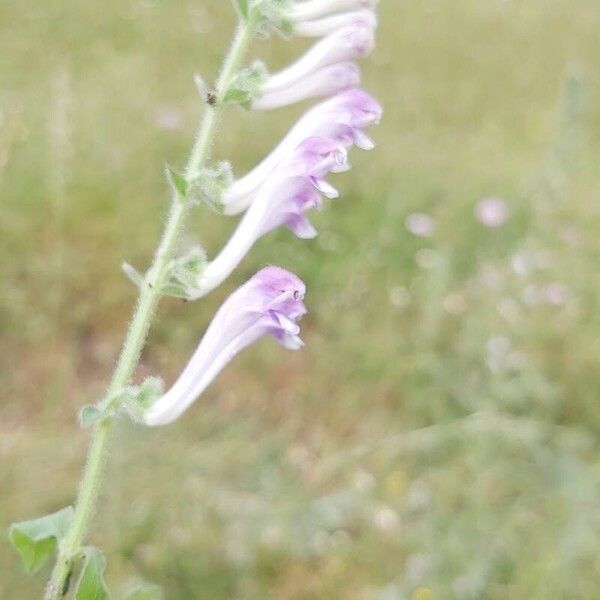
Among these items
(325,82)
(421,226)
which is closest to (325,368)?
(421,226)

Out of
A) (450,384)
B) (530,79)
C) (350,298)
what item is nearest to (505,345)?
(450,384)

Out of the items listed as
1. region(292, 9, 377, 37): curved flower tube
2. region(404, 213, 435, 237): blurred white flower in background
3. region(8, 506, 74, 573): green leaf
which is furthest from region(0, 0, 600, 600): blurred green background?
region(292, 9, 377, 37): curved flower tube

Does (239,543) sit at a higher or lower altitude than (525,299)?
lower

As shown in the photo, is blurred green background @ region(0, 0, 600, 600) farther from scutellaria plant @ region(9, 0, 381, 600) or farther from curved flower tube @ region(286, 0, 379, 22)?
curved flower tube @ region(286, 0, 379, 22)

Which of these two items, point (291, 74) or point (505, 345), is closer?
point (291, 74)

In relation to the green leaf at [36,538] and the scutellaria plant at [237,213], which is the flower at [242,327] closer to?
the scutellaria plant at [237,213]

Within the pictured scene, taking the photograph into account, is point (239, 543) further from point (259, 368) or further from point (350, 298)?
point (350, 298)

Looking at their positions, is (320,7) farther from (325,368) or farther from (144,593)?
(325,368)
